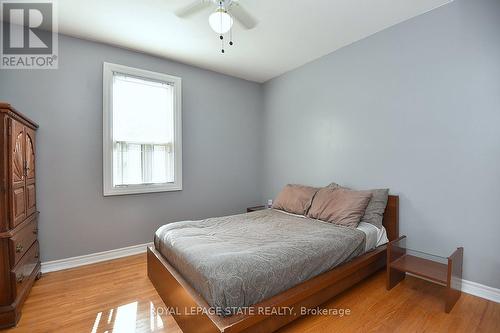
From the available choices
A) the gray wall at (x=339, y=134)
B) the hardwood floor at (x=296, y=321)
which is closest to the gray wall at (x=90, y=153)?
the gray wall at (x=339, y=134)

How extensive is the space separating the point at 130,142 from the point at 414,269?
354 cm

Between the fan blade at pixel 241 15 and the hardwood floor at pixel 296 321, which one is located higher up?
the fan blade at pixel 241 15

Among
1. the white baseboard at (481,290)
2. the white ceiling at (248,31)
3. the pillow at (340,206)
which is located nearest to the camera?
the white baseboard at (481,290)

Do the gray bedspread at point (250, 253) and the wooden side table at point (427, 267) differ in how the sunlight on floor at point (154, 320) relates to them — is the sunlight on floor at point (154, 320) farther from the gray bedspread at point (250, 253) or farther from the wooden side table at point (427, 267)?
the wooden side table at point (427, 267)

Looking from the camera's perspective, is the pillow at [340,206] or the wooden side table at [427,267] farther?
the pillow at [340,206]

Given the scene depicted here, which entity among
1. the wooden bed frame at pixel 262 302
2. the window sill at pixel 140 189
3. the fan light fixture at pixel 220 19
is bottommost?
the wooden bed frame at pixel 262 302

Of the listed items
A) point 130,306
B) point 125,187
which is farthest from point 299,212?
point 125,187

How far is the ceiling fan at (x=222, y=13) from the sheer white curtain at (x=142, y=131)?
1.44 meters

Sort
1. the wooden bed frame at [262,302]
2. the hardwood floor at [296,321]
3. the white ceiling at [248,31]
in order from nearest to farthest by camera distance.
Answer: the wooden bed frame at [262,302]
the hardwood floor at [296,321]
the white ceiling at [248,31]

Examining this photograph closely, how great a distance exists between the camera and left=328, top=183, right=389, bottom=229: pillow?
2496 mm

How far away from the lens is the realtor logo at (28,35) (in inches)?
88.1

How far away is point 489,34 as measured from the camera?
197 cm

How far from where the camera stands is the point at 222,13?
6.03ft

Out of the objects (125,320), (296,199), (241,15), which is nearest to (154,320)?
(125,320)
